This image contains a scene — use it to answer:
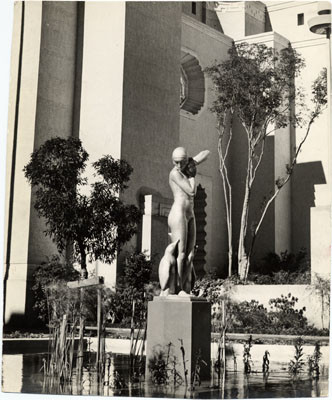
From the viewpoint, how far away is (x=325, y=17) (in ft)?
44.4

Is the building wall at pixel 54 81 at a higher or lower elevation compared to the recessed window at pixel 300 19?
lower

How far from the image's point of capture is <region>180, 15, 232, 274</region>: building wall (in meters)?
23.1

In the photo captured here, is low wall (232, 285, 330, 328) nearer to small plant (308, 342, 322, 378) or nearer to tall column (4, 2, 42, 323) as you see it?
tall column (4, 2, 42, 323)

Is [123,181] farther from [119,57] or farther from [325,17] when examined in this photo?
[325,17]

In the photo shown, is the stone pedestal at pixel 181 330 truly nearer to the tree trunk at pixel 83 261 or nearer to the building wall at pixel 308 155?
the tree trunk at pixel 83 261

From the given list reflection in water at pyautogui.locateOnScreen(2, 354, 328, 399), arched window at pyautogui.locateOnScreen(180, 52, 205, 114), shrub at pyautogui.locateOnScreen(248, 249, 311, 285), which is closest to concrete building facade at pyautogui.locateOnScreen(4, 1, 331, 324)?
shrub at pyautogui.locateOnScreen(248, 249, 311, 285)

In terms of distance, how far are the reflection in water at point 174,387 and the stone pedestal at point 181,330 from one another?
0.29 m

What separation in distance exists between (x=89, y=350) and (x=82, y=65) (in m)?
10.2

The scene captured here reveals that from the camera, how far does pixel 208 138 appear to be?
78.7 feet

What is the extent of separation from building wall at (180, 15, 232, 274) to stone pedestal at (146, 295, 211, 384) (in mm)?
14814

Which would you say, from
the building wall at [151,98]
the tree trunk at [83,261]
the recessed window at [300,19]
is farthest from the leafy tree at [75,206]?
the recessed window at [300,19]

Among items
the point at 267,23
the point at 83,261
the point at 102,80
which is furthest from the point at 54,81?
the point at 267,23

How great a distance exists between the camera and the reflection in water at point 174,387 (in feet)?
23.4

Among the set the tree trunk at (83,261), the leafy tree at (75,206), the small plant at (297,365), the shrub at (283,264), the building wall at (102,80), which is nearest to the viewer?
the small plant at (297,365)
